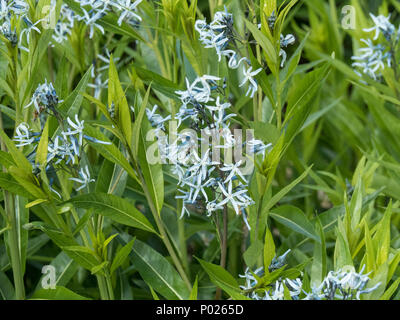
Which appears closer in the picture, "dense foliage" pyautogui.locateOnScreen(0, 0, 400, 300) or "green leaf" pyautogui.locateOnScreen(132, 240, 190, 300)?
"dense foliage" pyautogui.locateOnScreen(0, 0, 400, 300)

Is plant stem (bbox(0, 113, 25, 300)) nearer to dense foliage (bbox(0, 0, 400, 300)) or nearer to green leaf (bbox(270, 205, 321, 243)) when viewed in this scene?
dense foliage (bbox(0, 0, 400, 300))

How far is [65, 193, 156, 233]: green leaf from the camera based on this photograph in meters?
1.08

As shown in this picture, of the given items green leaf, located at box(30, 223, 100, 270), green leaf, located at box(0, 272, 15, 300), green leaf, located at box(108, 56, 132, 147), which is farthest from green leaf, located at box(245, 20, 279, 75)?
green leaf, located at box(0, 272, 15, 300)

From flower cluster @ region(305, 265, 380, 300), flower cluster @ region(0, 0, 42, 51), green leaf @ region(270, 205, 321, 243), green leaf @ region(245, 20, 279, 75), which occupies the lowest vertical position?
flower cluster @ region(305, 265, 380, 300)

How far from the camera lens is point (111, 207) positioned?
1125 mm

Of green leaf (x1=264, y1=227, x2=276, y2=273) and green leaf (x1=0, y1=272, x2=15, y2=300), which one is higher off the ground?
green leaf (x1=264, y1=227, x2=276, y2=273)

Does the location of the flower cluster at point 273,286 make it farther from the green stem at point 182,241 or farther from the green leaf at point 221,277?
the green stem at point 182,241

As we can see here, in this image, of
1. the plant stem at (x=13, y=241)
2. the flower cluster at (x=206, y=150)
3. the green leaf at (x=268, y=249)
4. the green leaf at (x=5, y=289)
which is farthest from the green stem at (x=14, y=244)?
the green leaf at (x=268, y=249)

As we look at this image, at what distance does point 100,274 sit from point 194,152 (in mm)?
350

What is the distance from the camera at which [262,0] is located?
1.10m
